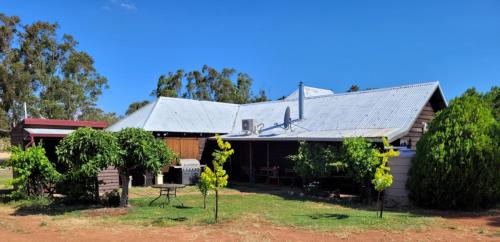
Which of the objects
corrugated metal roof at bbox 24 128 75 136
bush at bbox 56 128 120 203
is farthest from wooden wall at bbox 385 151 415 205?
corrugated metal roof at bbox 24 128 75 136

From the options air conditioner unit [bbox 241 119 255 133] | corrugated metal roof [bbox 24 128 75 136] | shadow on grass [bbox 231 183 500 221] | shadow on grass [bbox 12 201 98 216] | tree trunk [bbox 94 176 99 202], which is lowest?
shadow on grass [bbox 231 183 500 221]

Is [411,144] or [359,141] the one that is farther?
[411,144]

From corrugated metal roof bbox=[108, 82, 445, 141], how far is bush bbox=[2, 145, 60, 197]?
6078 millimetres

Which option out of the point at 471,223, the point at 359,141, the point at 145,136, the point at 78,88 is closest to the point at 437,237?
the point at 471,223

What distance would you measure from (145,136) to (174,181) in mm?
7746

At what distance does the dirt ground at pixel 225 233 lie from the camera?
7.93 metres

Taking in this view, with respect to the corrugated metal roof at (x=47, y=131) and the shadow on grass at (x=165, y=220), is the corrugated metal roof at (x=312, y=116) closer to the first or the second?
the corrugated metal roof at (x=47, y=131)

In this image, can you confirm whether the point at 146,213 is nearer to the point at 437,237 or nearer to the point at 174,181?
the point at 437,237

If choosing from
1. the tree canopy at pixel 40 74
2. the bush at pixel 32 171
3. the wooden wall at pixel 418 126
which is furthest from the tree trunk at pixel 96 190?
the tree canopy at pixel 40 74

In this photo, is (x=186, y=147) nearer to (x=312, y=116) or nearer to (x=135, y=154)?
(x=312, y=116)

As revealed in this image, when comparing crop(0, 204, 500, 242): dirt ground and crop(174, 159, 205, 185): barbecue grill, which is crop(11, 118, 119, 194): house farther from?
crop(0, 204, 500, 242): dirt ground

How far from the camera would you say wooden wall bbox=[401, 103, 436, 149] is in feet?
54.3

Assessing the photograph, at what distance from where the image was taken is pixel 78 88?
40312 millimetres

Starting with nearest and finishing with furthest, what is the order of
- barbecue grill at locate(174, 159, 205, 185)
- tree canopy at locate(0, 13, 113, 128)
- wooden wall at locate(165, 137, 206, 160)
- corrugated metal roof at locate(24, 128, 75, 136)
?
corrugated metal roof at locate(24, 128, 75, 136) → barbecue grill at locate(174, 159, 205, 185) → wooden wall at locate(165, 137, 206, 160) → tree canopy at locate(0, 13, 113, 128)
